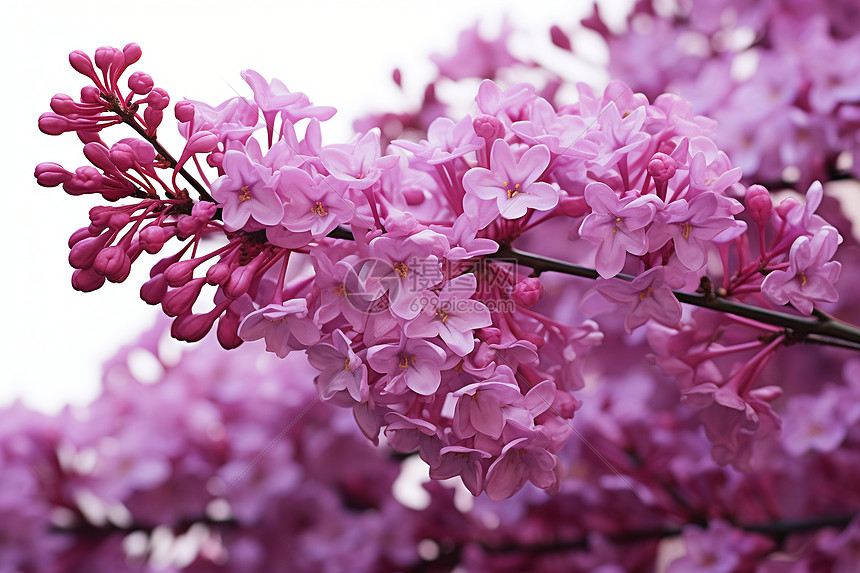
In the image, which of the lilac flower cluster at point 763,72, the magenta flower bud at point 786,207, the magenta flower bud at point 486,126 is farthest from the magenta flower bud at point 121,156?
the lilac flower cluster at point 763,72

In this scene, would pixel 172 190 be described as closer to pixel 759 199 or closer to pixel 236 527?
pixel 759 199

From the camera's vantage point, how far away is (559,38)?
3.12ft

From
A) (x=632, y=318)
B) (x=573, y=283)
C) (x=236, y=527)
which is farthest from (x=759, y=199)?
(x=236, y=527)

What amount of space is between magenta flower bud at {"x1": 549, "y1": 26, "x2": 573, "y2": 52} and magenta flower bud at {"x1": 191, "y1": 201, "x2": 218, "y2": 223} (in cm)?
65

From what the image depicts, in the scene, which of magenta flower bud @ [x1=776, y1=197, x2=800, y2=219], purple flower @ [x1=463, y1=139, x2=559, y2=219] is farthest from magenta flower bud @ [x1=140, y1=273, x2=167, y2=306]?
magenta flower bud @ [x1=776, y1=197, x2=800, y2=219]

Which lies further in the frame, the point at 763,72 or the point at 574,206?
the point at 763,72

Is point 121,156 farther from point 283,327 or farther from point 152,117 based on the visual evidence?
point 283,327

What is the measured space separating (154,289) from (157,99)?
12cm

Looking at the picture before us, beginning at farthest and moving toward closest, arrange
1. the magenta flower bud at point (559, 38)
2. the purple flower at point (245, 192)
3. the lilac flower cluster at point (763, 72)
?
the magenta flower bud at point (559, 38)
the lilac flower cluster at point (763, 72)
the purple flower at point (245, 192)

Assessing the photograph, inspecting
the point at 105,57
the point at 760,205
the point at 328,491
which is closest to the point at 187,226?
the point at 105,57

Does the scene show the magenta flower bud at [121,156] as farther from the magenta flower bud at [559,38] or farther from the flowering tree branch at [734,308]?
the magenta flower bud at [559,38]

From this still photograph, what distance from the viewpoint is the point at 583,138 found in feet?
1.47

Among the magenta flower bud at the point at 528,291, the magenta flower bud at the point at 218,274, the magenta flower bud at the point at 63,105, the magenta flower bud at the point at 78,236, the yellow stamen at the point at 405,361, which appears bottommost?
the yellow stamen at the point at 405,361

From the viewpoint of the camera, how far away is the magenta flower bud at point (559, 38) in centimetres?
95
